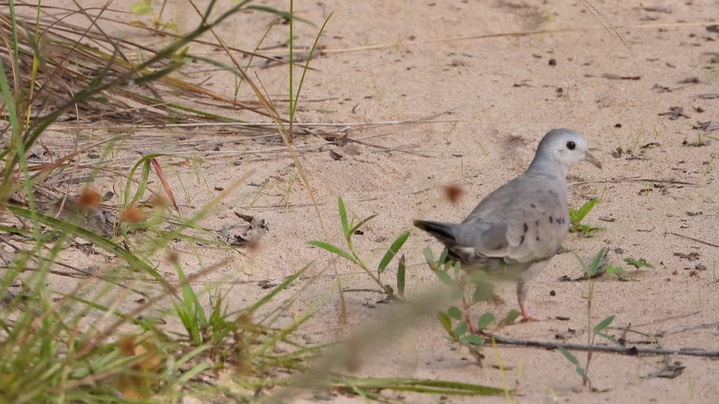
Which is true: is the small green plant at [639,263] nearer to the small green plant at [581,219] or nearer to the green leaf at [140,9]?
the small green plant at [581,219]

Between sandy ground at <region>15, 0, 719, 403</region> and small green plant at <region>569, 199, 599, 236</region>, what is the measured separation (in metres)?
0.06

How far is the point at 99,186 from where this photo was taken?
15.1ft

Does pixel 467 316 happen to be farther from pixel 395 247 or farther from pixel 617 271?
pixel 617 271

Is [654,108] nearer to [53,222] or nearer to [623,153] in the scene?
[623,153]

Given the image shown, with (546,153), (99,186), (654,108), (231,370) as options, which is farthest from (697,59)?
(231,370)

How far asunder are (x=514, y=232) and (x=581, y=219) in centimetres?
83

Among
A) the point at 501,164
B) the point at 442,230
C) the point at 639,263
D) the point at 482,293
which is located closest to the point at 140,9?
the point at 501,164

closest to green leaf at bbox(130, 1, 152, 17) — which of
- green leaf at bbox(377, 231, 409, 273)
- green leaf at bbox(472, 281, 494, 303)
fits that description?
green leaf at bbox(377, 231, 409, 273)

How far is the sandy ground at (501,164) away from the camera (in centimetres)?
341

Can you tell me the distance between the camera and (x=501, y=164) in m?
5.18

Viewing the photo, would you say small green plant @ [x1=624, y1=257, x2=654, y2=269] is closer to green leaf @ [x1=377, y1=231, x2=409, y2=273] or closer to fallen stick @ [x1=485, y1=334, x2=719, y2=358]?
fallen stick @ [x1=485, y1=334, x2=719, y2=358]

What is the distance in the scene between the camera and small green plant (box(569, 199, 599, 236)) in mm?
4363

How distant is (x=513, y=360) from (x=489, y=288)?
0.24 m

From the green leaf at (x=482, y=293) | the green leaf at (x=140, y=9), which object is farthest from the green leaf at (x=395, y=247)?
the green leaf at (x=140, y=9)
